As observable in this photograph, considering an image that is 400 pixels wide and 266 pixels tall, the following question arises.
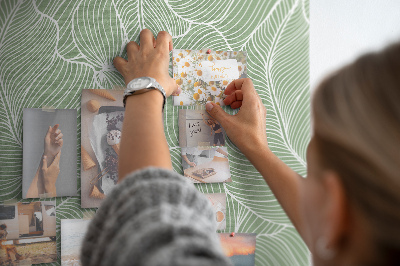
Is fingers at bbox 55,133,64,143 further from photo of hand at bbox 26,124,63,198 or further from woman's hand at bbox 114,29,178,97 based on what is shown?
woman's hand at bbox 114,29,178,97

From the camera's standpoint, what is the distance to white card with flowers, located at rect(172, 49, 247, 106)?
84 centimetres

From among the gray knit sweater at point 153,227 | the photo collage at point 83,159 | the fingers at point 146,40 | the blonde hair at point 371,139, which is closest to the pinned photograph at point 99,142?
the photo collage at point 83,159

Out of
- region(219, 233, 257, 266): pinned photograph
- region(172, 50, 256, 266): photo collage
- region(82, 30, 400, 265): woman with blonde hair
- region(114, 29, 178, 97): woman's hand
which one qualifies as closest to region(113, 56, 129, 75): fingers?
region(114, 29, 178, 97): woman's hand

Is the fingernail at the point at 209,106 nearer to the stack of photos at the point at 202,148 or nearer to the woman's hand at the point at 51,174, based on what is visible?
the stack of photos at the point at 202,148

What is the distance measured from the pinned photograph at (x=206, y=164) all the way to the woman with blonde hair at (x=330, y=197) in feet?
1.06

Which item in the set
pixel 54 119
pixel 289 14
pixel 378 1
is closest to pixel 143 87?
pixel 54 119

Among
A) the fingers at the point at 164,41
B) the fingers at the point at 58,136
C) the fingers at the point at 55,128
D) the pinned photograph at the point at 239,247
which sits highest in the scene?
the fingers at the point at 164,41

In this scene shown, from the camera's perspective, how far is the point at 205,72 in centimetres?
85

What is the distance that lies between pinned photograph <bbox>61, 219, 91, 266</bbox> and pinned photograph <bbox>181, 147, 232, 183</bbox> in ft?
0.89

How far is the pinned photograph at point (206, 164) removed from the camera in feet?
2.70

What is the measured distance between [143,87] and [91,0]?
324mm

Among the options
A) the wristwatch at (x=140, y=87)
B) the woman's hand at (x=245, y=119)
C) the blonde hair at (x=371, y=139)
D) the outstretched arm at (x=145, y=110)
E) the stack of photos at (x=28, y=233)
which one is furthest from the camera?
the woman's hand at (x=245, y=119)

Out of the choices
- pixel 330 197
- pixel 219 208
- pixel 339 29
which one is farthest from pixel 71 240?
pixel 339 29

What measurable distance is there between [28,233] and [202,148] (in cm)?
44
